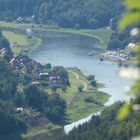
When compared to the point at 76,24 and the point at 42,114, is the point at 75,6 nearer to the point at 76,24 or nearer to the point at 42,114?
the point at 76,24

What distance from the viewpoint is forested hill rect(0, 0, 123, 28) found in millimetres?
106956

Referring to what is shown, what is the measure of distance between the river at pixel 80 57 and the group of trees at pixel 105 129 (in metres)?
9.64

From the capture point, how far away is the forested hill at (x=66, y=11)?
107 meters

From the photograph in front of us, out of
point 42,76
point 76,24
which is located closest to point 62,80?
point 42,76

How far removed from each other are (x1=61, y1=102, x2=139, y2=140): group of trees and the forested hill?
60450mm

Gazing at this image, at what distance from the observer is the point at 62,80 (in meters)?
61.8

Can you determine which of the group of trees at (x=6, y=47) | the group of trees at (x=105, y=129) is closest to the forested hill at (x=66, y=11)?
the group of trees at (x=6, y=47)

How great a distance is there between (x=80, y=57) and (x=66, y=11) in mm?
41145

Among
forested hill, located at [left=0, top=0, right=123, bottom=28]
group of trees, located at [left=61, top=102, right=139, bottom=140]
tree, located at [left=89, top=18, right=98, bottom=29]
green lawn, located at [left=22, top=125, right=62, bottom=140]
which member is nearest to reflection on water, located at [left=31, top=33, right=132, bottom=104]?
green lawn, located at [left=22, top=125, right=62, bottom=140]

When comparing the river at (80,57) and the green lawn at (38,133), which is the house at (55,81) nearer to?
the river at (80,57)

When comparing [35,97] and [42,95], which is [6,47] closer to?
[42,95]

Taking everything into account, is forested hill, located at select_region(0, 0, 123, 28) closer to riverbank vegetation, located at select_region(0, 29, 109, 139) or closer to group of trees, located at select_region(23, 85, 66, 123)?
riverbank vegetation, located at select_region(0, 29, 109, 139)

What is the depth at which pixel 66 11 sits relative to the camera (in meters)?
114

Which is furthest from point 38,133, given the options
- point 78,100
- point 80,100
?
point 78,100
